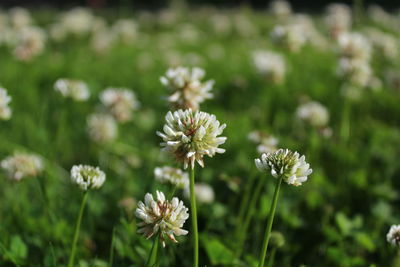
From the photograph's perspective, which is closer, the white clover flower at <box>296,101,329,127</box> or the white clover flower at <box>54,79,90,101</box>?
the white clover flower at <box>54,79,90,101</box>

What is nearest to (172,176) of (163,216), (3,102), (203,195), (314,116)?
(163,216)

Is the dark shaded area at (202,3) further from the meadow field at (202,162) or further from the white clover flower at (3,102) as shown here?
Result: the white clover flower at (3,102)

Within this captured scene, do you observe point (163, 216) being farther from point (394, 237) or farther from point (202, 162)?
point (394, 237)

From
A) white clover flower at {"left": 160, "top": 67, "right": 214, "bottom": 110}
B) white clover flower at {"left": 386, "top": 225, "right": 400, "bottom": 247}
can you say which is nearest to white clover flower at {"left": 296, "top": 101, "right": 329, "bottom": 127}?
white clover flower at {"left": 160, "top": 67, "right": 214, "bottom": 110}

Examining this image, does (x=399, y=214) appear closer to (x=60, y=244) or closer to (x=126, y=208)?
(x=126, y=208)

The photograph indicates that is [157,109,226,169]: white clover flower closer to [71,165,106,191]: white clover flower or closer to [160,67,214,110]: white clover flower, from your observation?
[71,165,106,191]: white clover flower

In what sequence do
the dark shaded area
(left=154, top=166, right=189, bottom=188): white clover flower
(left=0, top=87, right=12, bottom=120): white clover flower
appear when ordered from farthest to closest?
1. the dark shaded area
2. (left=0, top=87, right=12, bottom=120): white clover flower
3. (left=154, top=166, right=189, bottom=188): white clover flower

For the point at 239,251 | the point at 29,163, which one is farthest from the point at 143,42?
the point at 239,251

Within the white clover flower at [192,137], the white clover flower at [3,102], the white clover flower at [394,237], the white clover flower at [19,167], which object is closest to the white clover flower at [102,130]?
the white clover flower at [19,167]
